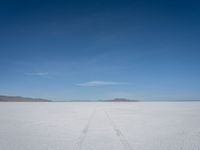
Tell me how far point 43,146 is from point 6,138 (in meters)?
1.64

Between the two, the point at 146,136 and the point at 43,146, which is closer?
the point at 43,146

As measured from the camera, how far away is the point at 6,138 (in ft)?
22.0

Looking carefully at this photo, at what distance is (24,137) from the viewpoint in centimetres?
688

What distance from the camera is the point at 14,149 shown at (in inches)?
210

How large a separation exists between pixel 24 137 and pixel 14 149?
1578mm

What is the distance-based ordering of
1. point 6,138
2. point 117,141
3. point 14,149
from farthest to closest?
point 6,138 → point 117,141 → point 14,149

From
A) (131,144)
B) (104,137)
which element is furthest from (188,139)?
(104,137)

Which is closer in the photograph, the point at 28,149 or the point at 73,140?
the point at 28,149

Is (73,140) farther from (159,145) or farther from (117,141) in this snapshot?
(159,145)

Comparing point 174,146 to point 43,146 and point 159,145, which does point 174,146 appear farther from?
point 43,146

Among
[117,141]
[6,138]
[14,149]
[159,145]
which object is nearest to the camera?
[14,149]

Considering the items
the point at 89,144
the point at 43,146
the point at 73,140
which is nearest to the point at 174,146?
the point at 89,144

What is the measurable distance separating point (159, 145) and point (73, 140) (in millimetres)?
2201

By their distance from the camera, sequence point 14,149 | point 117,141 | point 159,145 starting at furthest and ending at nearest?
point 117,141 < point 159,145 < point 14,149
